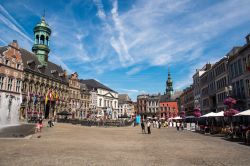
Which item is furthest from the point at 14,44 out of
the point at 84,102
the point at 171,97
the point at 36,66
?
the point at 171,97

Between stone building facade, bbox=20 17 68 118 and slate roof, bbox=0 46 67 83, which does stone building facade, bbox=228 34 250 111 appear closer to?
stone building facade, bbox=20 17 68 118

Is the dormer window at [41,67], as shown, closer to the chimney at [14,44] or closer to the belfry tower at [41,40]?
the belfry tower at [41,40]

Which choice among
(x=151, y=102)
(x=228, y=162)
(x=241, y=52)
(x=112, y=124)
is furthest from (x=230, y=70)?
(x=151, y=102)

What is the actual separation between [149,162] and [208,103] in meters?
53.9

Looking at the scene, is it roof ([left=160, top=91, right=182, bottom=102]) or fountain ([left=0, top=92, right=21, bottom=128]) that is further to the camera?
roof ([left=160, top=91, right=182, bottom=102])

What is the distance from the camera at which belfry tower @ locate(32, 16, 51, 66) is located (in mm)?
65875

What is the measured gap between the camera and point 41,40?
67.9 m

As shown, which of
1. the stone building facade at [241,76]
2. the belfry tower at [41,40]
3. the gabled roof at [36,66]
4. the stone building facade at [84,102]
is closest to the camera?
the stone building facade at [241,76]

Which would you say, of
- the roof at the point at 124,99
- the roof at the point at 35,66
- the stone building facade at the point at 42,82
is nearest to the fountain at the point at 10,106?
the stone building facade at the point at 42,82

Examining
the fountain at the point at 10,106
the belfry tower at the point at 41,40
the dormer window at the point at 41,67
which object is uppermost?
the belfry tower at the point at 41,40

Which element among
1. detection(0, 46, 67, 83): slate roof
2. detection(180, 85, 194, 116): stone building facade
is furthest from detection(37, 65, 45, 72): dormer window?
detection(180, 85, 194, 116): stone building facade

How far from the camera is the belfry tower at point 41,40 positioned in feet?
216

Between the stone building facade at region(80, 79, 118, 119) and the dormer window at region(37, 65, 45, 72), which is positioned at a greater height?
the dormer window at region(37, 65, 45, 72)

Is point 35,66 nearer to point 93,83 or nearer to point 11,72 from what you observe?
point 11,72
